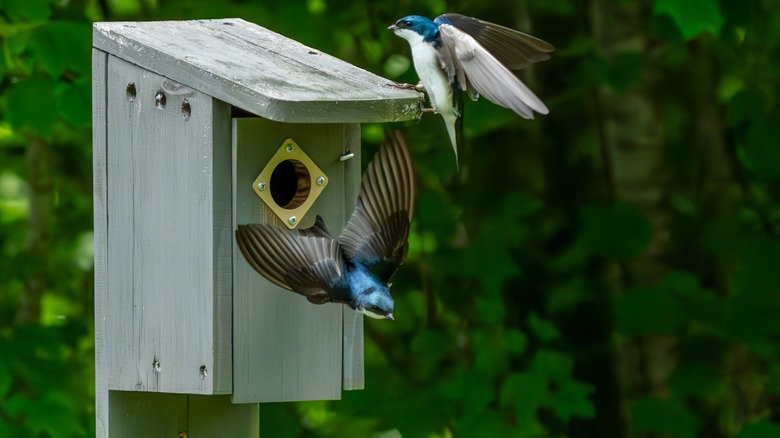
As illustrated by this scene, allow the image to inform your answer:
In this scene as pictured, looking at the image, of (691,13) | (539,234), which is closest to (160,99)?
(691,13)

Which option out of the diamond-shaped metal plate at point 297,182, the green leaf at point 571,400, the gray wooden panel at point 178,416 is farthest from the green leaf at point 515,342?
the diamond-shaped metal plate at point 297,182

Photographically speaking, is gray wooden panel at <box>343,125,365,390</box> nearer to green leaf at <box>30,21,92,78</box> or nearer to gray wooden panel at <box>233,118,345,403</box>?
gray wooden panel at <box>233,118,345,403</box>

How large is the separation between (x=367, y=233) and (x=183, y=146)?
1.32ft

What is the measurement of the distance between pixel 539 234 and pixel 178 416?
260 cm

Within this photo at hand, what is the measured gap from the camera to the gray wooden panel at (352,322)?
8.70ft

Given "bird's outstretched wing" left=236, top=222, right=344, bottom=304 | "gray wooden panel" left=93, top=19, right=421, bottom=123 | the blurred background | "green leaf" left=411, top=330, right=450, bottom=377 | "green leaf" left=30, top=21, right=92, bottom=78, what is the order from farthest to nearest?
"green leaf" left=411, top=330, right=450, bottom=377 → the blurred background → "green leaf" left=30, top=21, right=92, bottom=78 → "gray wooden panel" left=93, top=19, right=421, bottom=123 → "bird's outstretched wing" left=236, top=222, right=344, bottom=304

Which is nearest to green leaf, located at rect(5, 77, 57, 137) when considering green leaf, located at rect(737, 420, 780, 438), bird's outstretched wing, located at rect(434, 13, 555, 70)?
bird's outstretched wing, located at rect(434, 13, 555, 70)

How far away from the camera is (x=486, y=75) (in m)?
2.36

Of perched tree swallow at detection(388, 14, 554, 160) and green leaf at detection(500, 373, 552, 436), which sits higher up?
perched tree swallow at detection(388, 14, 554, 160)

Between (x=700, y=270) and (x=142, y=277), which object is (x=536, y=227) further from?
(x=142, y=277)

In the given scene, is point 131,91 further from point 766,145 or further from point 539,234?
point 539,234

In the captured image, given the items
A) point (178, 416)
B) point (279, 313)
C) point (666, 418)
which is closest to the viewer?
point (279, 313)

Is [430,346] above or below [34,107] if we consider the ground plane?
below

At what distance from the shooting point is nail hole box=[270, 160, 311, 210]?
262 centimetres
